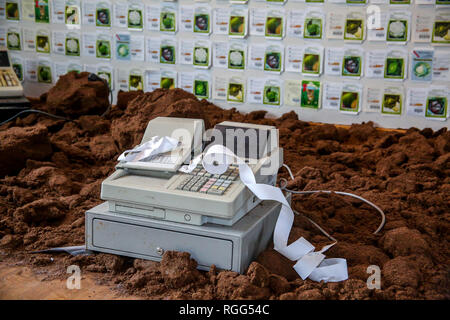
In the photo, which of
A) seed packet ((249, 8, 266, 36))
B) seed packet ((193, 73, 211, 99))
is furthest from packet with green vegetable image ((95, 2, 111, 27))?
seed packet ((249, 8, 266, 36))

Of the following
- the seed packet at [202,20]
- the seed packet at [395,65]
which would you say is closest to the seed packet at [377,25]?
the seed packet at [395,65]

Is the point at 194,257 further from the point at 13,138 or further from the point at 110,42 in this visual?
the point at 110,42

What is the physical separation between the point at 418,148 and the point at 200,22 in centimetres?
171

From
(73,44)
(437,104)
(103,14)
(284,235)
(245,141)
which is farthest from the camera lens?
(73,44)

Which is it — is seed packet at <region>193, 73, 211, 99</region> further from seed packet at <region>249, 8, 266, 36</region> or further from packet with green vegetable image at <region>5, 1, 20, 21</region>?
packet with green vegetable image at <region>5, 1, 20, 21</region>

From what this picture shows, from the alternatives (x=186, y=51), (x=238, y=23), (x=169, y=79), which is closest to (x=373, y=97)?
(x=238, y=23)

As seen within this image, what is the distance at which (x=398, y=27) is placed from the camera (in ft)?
10.4

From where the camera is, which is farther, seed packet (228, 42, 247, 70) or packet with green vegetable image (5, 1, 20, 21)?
packet with green vegetable image (5, 1, 20, 21)

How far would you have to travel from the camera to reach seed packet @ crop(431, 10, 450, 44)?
10.2ft

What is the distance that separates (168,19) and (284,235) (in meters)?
2.44

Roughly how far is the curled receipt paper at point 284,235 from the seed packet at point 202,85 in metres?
2.07

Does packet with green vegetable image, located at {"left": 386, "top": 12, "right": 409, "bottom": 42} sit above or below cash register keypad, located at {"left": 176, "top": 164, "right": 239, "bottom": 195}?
above

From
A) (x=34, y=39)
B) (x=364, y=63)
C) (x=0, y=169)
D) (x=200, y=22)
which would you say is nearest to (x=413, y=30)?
(x=364, y=63)

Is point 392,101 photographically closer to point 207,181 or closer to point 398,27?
point 398,27
